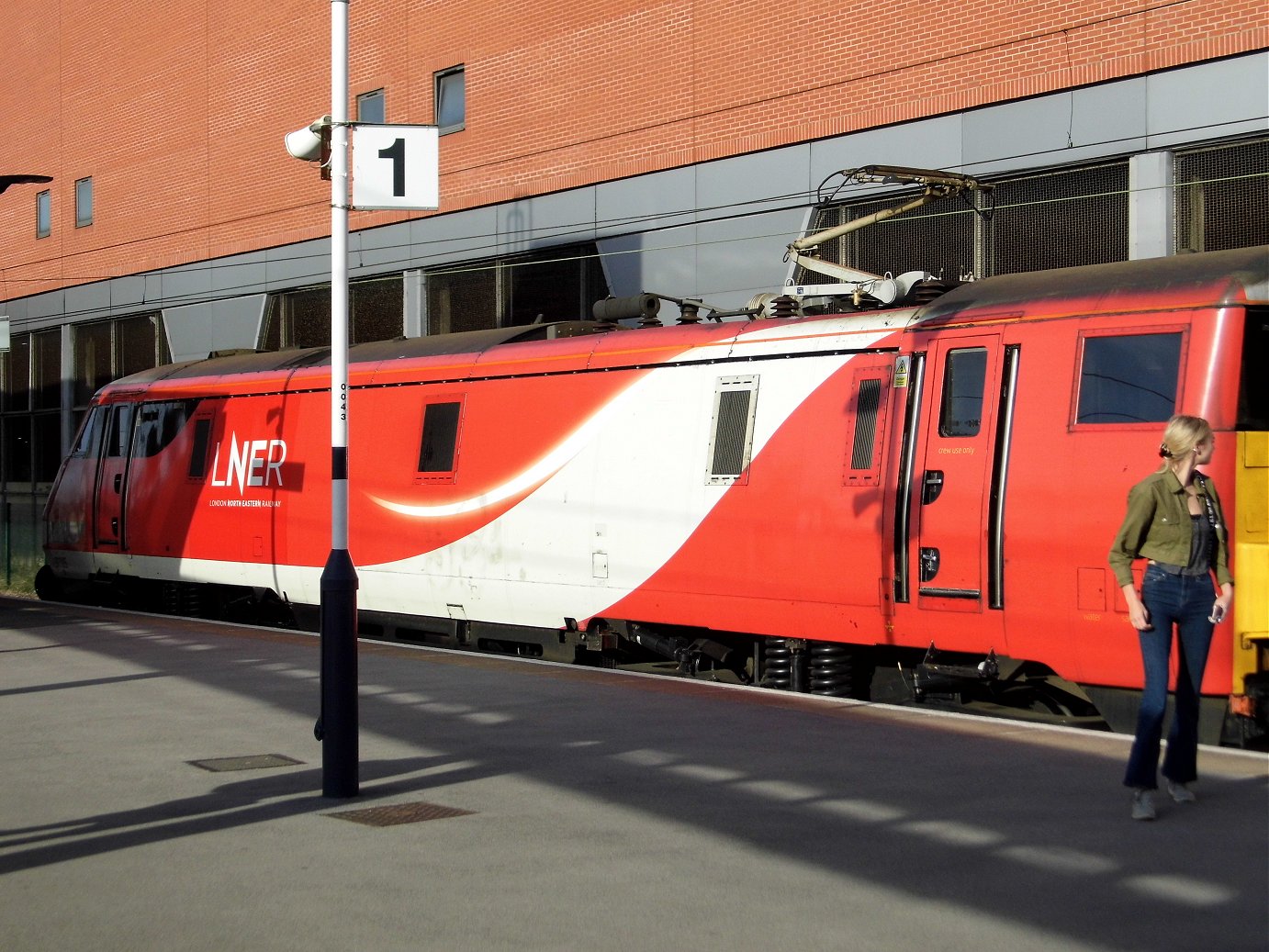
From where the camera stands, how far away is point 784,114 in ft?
65.7

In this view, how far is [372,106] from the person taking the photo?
89.6ft

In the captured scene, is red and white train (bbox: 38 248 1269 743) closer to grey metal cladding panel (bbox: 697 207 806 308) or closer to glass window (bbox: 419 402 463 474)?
glass window (bbox: 419 402 463 474)

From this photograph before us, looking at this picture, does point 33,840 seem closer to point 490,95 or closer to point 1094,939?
point 1094,939

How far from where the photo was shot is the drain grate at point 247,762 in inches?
357

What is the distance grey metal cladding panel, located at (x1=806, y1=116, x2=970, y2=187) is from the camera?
18203 mm

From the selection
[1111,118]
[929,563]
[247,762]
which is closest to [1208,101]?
[1111,118]

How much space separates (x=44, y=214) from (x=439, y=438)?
25.2 meters

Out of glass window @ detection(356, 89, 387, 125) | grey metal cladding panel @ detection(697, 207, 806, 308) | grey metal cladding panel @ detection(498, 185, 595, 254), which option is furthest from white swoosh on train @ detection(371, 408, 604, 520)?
glass window @ detection(356, 89, 387, 125)

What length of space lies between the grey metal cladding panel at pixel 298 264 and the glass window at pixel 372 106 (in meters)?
2.33

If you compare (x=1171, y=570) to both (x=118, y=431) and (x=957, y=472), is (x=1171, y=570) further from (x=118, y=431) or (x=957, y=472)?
(x=118, y=431)

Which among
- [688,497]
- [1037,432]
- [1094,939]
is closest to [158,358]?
[688,497]

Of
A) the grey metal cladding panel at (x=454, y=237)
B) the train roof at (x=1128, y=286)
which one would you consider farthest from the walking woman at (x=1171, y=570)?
the grey metal cladding panel at (x=454, y=237)

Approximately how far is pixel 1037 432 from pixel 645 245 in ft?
39.9

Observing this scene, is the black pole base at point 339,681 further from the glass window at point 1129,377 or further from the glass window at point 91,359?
the glass window at point 91,359
